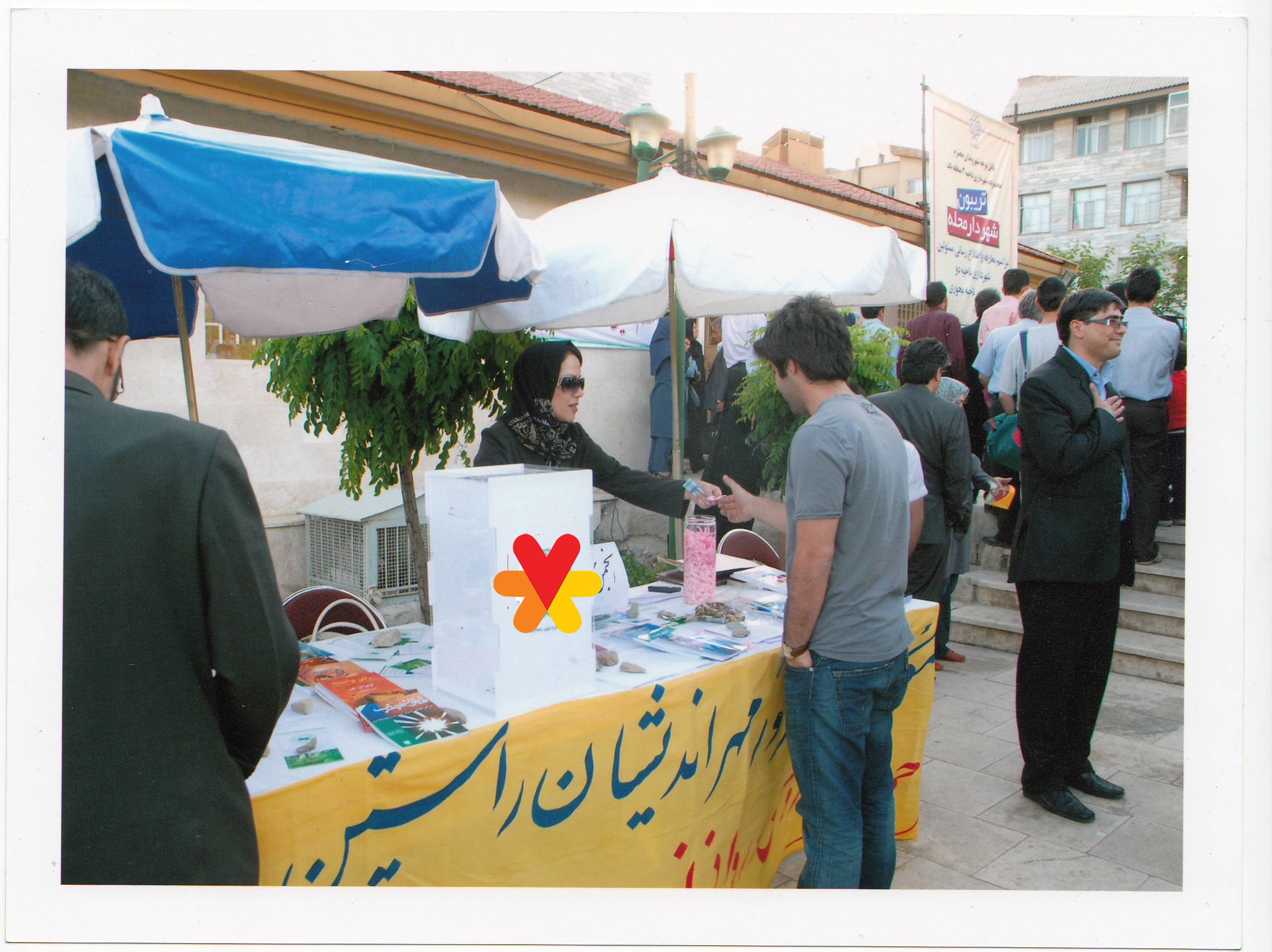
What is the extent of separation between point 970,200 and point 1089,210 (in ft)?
19.0

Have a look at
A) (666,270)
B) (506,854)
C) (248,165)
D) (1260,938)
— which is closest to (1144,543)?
(1260,938)

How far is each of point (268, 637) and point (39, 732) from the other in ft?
3.16

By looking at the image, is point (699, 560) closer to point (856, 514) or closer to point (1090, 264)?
point (856, 514)

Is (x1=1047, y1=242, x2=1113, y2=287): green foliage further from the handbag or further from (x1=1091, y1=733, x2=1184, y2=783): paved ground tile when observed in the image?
(x1=1091, y1=733, x2=1184, y2=783): paved ground tile

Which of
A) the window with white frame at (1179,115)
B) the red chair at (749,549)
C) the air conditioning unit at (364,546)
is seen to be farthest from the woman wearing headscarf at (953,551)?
the air conditioning unit at (364,546)

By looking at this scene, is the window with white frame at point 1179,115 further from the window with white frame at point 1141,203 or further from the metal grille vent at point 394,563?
the metal grille vent at point 394,563

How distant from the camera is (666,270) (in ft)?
9.40

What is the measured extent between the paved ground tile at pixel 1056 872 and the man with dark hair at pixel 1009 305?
4.23 metres

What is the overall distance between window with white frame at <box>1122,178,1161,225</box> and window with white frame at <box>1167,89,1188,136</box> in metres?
2.61

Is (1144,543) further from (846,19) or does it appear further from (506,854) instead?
(506,854)

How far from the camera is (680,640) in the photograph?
2568 mm

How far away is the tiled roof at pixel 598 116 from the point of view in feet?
18.8

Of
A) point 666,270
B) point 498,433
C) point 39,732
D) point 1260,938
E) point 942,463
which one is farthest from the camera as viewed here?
point 942,463

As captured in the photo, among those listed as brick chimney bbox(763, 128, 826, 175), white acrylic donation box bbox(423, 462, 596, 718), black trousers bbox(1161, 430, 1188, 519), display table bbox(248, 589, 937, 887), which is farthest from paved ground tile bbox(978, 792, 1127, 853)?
brick chimney bbox(763, 128, 826, 175)
